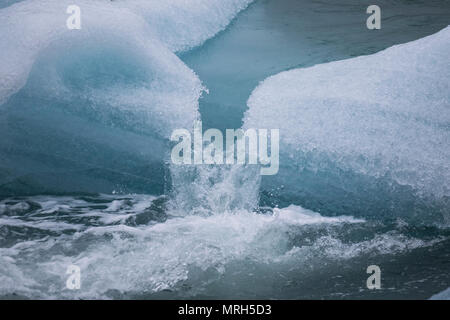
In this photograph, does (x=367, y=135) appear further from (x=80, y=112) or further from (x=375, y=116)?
(x=80, y=112)

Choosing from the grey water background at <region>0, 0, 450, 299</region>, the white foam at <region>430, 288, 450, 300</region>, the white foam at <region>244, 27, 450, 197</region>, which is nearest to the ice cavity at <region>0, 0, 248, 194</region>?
the grey water background at <region>0, 0, 450, 299</region>

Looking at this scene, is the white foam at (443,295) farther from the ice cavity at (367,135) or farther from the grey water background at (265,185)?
the ice cavity at (367,135)

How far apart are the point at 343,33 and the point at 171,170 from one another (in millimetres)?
1697

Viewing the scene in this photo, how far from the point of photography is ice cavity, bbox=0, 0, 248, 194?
278 cm

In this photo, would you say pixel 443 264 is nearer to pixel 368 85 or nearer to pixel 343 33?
pixel 368 85

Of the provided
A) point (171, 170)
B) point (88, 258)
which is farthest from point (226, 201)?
point (88, 258)

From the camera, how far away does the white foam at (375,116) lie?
254 cm

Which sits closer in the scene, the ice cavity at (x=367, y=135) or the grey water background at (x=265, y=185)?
the grey water background at (x=265, y=185)

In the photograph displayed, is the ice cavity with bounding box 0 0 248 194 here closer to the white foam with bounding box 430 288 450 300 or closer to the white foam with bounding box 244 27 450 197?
the white foam with bounding box 244 27 450 197

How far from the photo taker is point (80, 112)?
2826mm

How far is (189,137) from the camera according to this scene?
276cm

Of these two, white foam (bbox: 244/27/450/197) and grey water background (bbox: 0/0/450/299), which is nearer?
grey water background (bbox: 0/0/450/299)

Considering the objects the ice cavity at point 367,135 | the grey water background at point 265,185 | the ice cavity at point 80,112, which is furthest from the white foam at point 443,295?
the ice cavity at point 80,112

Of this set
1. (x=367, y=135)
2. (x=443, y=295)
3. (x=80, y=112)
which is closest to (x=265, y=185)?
(x=367, y=135)
